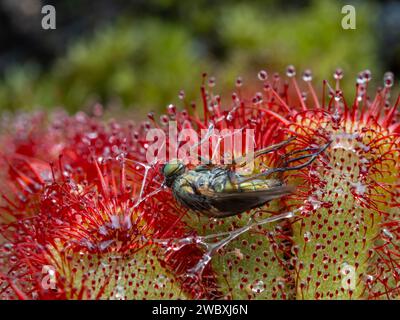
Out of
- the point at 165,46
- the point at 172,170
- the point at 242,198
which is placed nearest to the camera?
the point at 242,198

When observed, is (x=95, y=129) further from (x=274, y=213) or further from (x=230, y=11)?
(x=230, y=11)

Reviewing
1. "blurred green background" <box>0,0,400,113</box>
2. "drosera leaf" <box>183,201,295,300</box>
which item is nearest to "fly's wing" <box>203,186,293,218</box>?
"drosera leaf" <box>183,201,295,300</box>

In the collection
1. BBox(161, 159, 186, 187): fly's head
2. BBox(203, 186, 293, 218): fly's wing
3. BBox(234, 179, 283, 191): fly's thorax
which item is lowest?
BBox(203, 186, 293, 218): fly's wing

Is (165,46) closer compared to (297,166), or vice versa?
(297,166)

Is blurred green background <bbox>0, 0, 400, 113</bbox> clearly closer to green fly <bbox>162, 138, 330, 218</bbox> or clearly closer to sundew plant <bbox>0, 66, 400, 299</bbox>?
sundew plant <bbox>0, 66, 400, 299</bbox>

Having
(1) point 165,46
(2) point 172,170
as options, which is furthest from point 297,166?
(1) point 165,46

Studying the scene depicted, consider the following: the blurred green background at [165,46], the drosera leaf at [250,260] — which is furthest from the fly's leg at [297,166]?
the blurred green background at [165,46]

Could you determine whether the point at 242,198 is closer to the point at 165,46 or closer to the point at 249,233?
the point at 249,233

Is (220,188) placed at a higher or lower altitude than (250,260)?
higher
